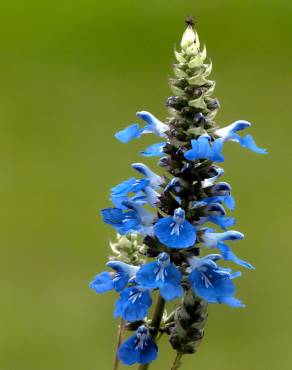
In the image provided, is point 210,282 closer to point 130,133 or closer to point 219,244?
point 219,244

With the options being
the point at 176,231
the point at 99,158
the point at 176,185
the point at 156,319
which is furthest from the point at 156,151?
the point at 99,158

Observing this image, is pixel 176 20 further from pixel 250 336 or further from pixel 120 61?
pixel 250 336

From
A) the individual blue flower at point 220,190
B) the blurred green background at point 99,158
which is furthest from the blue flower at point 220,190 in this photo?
the blurred green background at point 99,158

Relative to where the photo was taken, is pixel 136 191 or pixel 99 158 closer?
pixel 136 191

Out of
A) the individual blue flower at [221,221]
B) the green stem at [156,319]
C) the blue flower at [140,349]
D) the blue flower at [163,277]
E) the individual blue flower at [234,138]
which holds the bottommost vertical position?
the blue flower at [140,349]

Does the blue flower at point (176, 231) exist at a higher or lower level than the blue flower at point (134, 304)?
higher

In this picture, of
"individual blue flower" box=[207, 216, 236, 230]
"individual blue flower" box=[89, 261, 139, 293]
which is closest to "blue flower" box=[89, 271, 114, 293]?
"individual blue flower" box=[89, 261, 139, 293]

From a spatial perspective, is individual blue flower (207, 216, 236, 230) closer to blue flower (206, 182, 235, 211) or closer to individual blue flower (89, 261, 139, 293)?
blue flower (206, 182, 235, 211)

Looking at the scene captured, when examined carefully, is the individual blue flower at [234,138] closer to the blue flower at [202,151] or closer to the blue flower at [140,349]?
the blue flower at [202,151]
